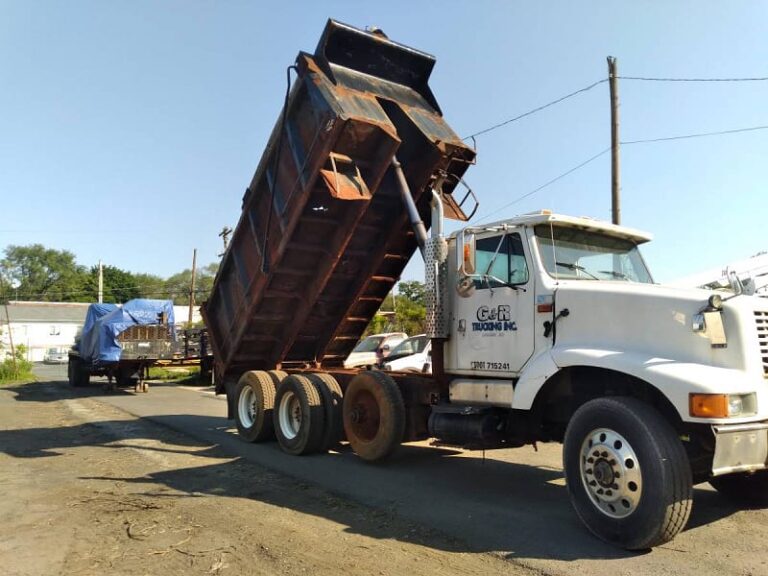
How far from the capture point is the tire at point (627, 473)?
4.16 meters

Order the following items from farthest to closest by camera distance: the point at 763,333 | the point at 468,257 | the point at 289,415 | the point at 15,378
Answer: the point at 15,378
the point at 289,415
the point at 468,257
the point at 763,333

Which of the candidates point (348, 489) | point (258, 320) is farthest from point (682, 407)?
point (258, 320)

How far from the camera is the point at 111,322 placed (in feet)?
67.8

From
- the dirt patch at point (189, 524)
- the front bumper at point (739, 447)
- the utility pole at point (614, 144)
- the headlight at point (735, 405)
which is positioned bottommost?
the dirt patch at point (189, 524)

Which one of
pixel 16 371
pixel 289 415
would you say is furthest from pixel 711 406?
pixel 16 371

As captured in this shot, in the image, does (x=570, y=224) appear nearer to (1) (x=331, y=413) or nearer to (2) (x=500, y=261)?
(2) (x=500, y=261)

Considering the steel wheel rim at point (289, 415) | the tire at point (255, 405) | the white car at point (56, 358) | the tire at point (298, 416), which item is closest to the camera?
the tire at point (298, 416)

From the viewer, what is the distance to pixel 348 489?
20.7 ft

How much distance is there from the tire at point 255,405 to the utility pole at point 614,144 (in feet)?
29.7

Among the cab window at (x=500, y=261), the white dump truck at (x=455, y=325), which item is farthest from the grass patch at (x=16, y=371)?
the cab window at (x=500, y=261)

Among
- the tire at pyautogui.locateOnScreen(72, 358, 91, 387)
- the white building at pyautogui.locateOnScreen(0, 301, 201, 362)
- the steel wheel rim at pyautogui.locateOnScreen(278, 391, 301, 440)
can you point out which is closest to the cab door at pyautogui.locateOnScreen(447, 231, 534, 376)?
the steel wheel rim at pyautogui.locateOnScreen(278, 391, 301, 440)

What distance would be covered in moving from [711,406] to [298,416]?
577 centimetres

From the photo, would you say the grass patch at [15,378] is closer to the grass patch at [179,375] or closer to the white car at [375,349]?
the grass patch at [179,375]

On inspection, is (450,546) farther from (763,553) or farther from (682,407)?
(763,553)
